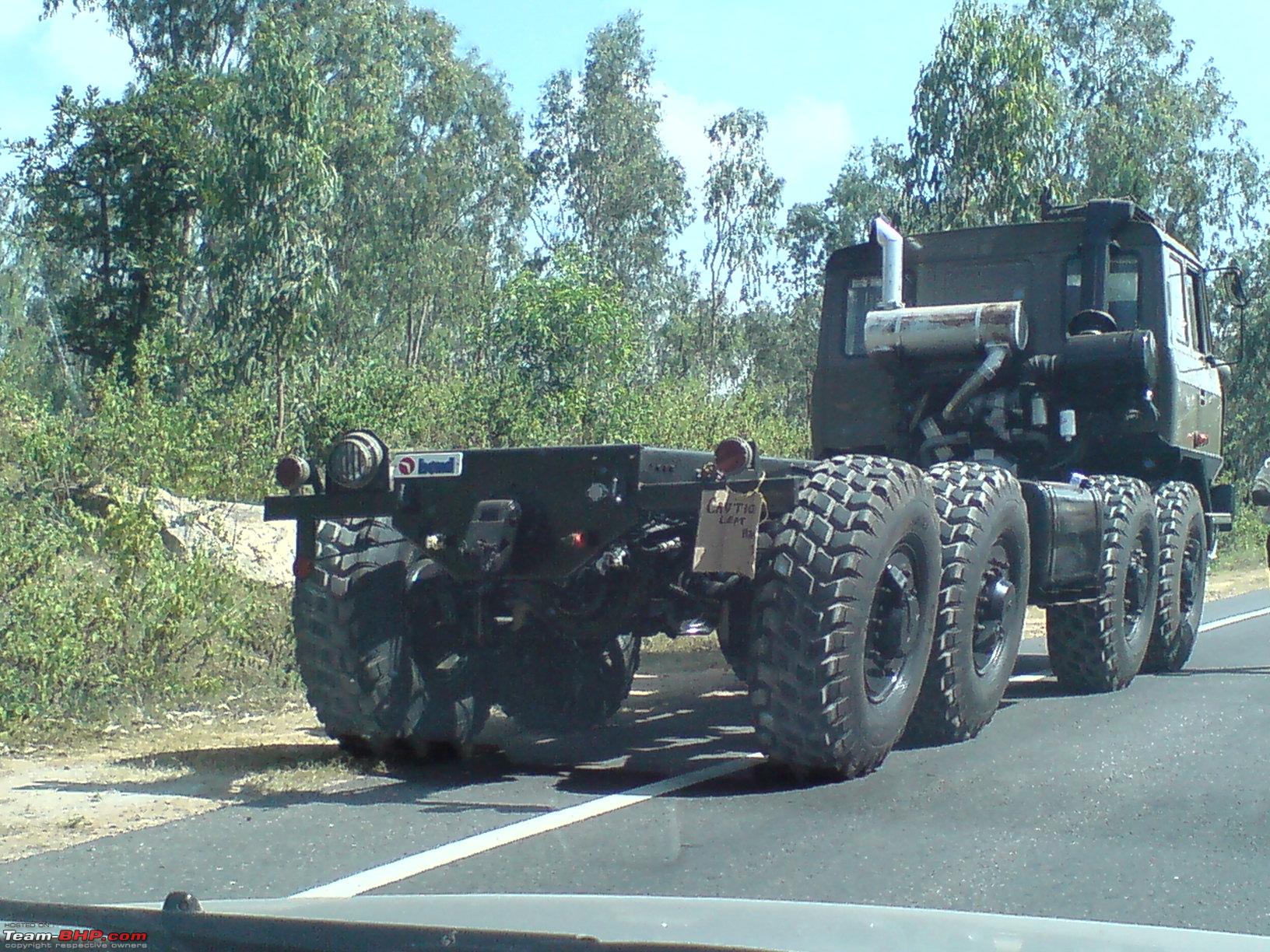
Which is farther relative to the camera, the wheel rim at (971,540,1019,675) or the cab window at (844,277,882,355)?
the cab window at (844,277,882,355)

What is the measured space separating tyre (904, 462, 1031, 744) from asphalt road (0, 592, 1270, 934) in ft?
0.67

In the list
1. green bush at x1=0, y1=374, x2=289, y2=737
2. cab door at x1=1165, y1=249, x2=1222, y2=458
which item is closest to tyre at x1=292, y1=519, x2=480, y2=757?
green bush at x1=0, y1=374, x2=289, y2=737

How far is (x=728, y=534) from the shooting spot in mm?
5758

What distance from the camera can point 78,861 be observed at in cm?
510

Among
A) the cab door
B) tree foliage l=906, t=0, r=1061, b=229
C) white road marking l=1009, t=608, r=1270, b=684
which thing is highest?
tree foliage l=906, t=0, r=1061, b=229

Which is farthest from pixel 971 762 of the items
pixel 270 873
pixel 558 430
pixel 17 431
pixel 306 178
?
pixel 306 178

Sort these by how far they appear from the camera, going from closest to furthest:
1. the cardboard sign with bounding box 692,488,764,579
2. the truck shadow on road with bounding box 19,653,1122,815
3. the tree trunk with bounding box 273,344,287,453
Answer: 1. the cardboard sign with bounding box 692,488,764,579
2. the truck shadow on road with bounding box 19,653,1122,815
3. the tree trunk with bounding box 273,344,287,453

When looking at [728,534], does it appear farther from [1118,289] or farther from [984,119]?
[984,119]

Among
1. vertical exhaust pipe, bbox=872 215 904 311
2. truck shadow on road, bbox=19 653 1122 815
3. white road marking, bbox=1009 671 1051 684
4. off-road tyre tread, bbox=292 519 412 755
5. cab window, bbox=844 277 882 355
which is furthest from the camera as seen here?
cab window, bbox=844 277 882 355

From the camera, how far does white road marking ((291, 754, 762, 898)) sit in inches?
185

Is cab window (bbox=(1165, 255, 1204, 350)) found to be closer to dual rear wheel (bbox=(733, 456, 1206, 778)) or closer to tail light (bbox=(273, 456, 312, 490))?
dual rear wheel (bbox=(733, 456, 1206, 778))

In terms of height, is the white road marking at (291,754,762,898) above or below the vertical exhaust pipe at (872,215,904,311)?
below

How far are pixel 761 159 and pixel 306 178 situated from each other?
2680 centimetres

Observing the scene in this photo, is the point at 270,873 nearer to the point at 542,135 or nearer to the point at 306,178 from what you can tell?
the point at 306,178
